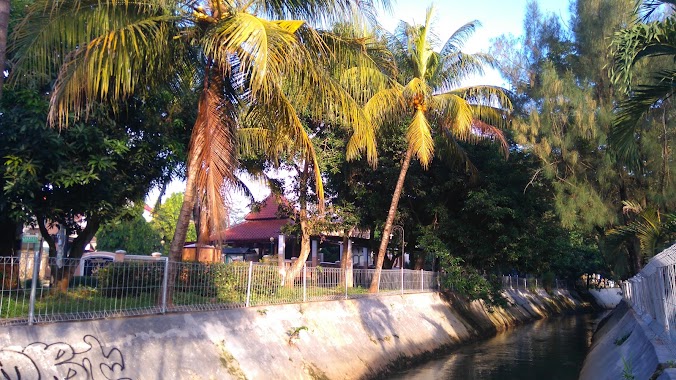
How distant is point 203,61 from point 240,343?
229 inches

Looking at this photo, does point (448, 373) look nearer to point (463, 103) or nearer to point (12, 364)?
point (463, 103)

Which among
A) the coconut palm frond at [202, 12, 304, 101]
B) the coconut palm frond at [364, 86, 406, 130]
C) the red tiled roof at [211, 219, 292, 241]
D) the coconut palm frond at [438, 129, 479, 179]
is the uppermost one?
the coconut palm frond at [364, 86, 406, 130]

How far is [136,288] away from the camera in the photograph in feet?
34.1

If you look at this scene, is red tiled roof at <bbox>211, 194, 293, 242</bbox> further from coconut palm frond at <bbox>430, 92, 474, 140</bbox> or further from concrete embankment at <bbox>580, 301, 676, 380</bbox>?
concrete embankment at <bbox>580, 301, 676, 380</bbox>

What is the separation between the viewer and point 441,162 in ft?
83.5

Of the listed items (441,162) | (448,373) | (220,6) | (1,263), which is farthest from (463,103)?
(1,263)

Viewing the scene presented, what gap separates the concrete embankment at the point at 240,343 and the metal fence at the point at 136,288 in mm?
298

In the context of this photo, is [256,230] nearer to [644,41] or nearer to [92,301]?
[92,301]

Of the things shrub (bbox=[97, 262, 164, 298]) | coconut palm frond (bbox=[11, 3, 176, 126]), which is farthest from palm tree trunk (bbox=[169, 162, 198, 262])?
coconut palm frond (bbox=[11, 3, 176, 126])

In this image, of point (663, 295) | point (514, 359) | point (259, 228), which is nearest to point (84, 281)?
point (663, 295)

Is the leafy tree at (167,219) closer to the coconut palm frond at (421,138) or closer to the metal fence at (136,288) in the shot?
the coconut palm frond at (421,138)

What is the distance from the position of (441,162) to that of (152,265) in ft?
55.1

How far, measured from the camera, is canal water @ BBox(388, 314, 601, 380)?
53.9ft

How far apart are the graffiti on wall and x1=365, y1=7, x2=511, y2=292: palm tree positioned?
38.1 feet
